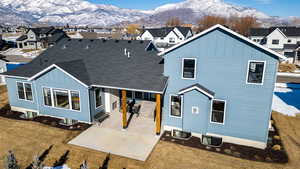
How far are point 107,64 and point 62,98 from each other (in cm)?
479

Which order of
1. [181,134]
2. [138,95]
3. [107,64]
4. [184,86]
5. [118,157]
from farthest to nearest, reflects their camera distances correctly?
[138,95], [107,64], [181,134], [184,86], [118,157]

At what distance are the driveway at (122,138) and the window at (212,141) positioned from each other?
3.19 metres

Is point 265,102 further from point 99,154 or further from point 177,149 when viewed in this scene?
point 99,154

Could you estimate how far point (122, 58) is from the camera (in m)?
17.6

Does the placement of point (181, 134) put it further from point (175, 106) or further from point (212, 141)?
point (212, 141)

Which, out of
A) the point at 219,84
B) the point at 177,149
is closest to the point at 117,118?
the point at 177,149

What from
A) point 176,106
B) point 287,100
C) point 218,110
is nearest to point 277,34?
point 287,100

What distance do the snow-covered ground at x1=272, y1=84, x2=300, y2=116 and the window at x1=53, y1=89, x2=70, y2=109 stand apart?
1969 centimetres

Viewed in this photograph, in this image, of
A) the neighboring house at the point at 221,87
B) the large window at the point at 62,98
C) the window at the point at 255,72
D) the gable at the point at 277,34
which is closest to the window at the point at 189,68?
the neighboring house at the point at 221,87

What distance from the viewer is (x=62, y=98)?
15.3m

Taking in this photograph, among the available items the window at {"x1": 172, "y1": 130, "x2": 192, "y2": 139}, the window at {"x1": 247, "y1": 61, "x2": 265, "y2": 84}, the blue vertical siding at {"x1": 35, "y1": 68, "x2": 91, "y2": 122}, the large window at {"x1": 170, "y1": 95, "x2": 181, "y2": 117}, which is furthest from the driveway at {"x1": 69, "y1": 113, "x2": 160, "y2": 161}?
the window at {"x1": 247, "y1": 61, "x2": 265, "y2": 84}

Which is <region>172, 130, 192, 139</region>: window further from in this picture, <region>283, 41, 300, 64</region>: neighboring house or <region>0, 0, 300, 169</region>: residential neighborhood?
<region>283, 41, 300, 64</region>: neighboring house

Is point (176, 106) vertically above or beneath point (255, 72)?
beneath

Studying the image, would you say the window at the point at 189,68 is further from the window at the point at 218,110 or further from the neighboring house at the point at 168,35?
the neighboring house at the point at 168,35
